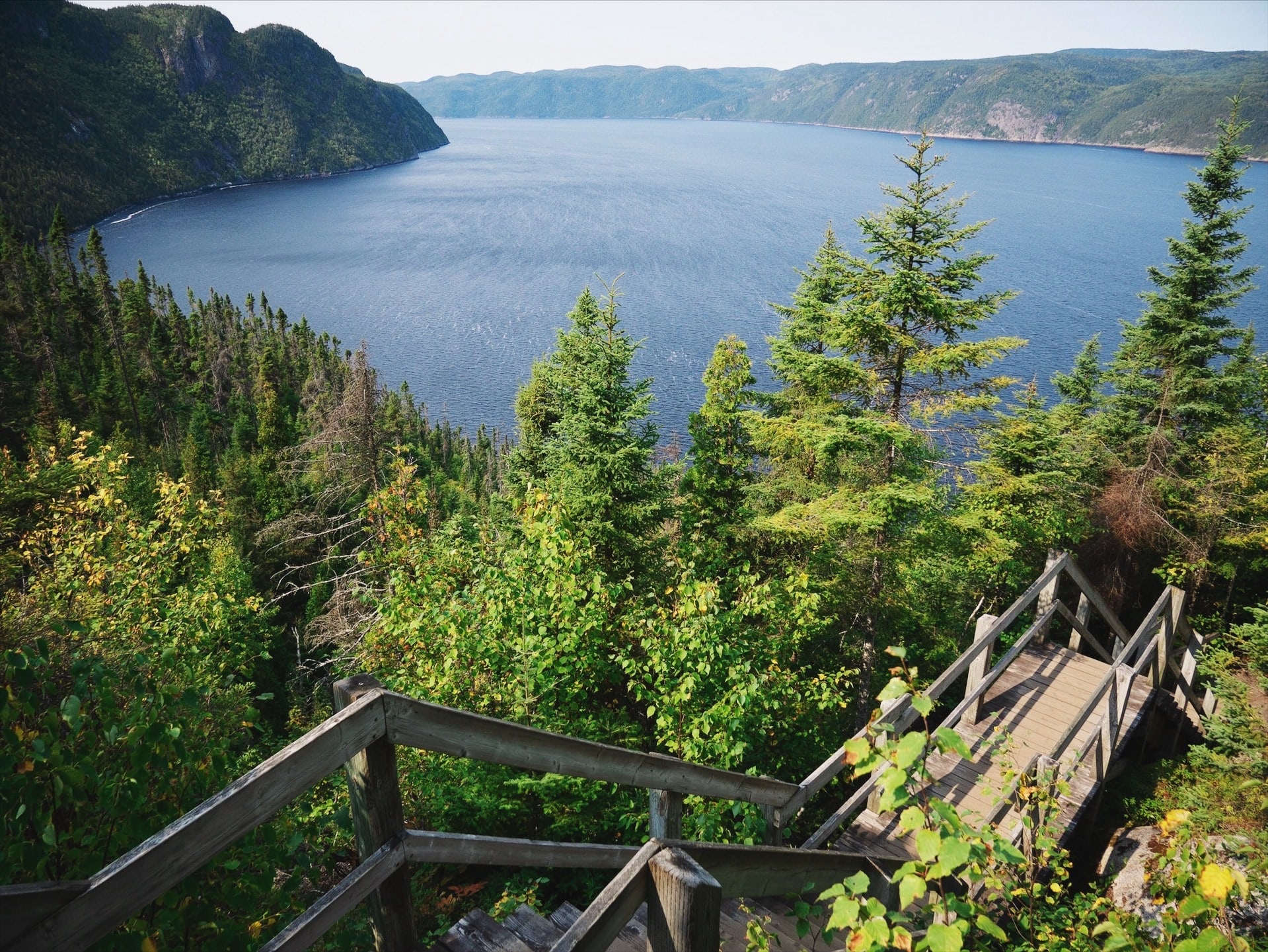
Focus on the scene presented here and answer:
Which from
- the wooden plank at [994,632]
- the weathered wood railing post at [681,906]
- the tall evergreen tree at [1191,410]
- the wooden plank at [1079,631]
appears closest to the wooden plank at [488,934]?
the weathered wood railing post at [681,906]

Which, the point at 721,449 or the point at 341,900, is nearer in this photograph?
the point at 341,900

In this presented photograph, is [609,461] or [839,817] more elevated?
[609,461]

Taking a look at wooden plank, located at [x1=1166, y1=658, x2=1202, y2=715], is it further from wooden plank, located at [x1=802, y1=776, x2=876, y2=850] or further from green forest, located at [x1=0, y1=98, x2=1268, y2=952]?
wooden plank, located at [x1=802, y1=776, x2=876, y2=850]

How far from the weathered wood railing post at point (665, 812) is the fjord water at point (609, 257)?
27.4 meters

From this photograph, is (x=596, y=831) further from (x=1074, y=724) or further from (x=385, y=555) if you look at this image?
(x=1074, y=724)

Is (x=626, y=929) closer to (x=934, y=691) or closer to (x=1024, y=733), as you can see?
(x=934, y=691)

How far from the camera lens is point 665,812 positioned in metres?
3.09

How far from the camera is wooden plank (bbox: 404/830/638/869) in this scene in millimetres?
2051

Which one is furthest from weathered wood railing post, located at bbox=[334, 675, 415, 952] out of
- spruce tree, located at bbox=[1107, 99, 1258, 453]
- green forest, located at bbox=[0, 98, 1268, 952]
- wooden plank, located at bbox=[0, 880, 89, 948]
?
spruce tree, located at bbox=[1107, 99, 1258, 453]

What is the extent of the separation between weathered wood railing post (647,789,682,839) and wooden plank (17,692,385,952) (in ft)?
5.25

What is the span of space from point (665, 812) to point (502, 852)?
3.32ft

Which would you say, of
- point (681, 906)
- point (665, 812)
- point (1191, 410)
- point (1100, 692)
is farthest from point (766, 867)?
point (1191, 410)

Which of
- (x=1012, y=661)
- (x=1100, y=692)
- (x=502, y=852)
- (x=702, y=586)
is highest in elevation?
(x=502, y=852)

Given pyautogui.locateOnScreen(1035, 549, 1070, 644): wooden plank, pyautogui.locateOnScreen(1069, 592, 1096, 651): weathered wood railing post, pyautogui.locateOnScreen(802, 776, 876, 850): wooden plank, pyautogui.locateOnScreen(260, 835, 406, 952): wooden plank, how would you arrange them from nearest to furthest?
pyautogui.locateOnScreen(260, 835, 406, 952): wooden plank → pyautogui.locateOnScreen(802, 776, 876, 850): wooden plank → pyautogui.locateOnScreen(1035, 549, 1070, 644): wooden plank → pyautogui.locateOnScreen(1069, 592, 1096, 651): weathered wood railing post
